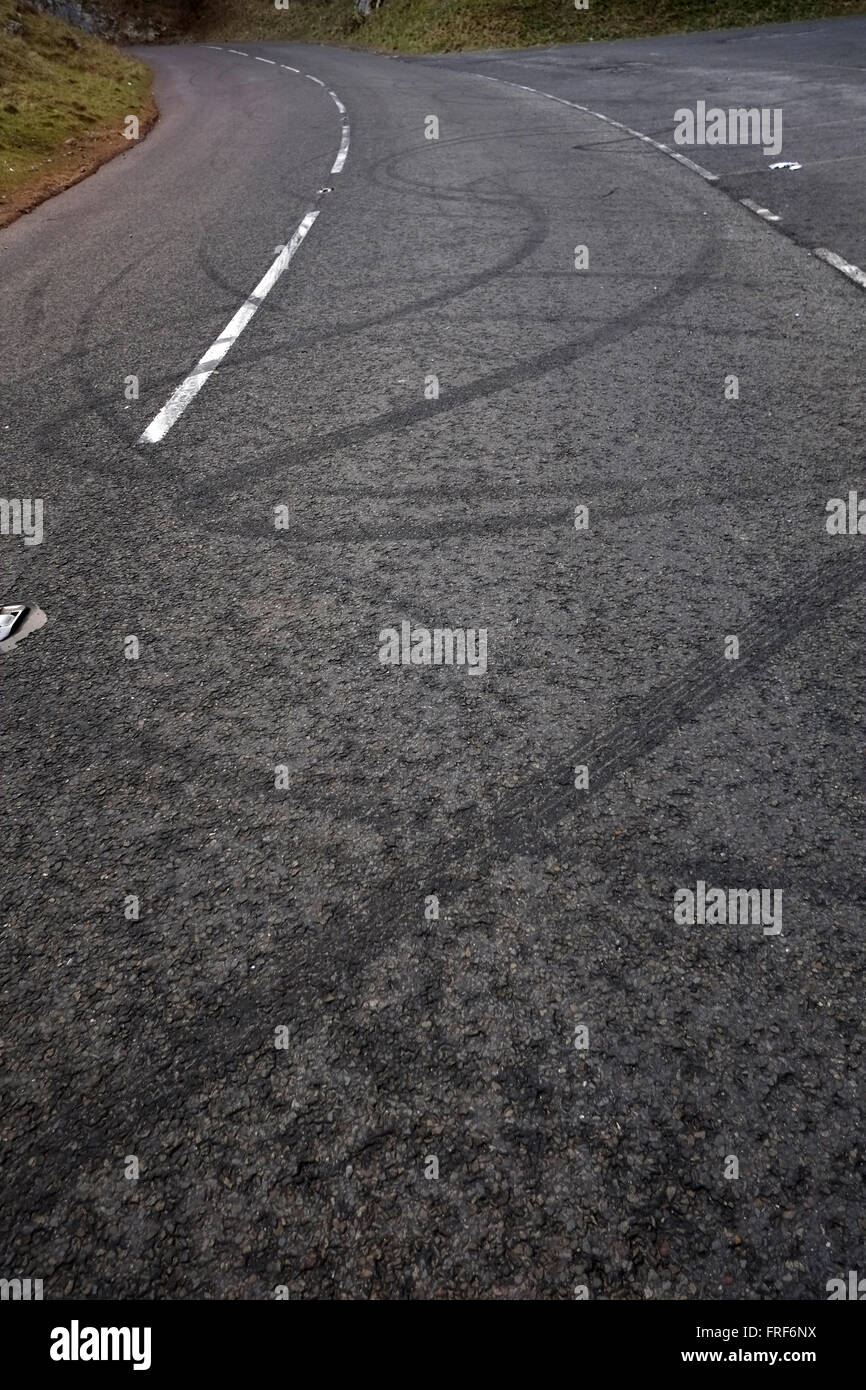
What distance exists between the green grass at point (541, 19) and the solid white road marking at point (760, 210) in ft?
79.2

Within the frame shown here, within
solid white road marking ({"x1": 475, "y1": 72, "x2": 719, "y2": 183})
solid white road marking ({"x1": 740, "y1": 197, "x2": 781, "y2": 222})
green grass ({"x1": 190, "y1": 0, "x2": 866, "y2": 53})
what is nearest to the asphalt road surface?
solid white road marking ({"x1": 740, "y1": 197, "x2": 781, "y2": 222})

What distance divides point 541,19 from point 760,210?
28339 millimetres

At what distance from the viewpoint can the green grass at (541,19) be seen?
2734 cm

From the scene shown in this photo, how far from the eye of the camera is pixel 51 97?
1703 centimetres

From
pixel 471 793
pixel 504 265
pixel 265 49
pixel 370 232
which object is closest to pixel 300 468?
→ pixel 471 793

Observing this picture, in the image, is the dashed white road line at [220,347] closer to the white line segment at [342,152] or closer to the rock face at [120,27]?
the white line segment at [342,152]

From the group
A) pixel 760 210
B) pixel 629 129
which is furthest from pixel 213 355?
pixel 629 129

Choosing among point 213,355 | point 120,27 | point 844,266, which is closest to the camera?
point 213,355

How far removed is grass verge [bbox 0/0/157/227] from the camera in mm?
12758

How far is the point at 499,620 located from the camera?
10.9 ft

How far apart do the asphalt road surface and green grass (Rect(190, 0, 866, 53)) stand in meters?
28.2

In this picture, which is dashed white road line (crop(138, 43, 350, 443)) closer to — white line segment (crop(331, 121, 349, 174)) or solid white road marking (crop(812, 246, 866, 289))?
Result: white line segment (crop(331, 121, 349, 174))

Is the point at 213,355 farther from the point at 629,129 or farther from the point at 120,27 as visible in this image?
the point at 120,27

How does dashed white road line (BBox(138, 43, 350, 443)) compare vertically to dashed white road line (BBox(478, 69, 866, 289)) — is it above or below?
below
